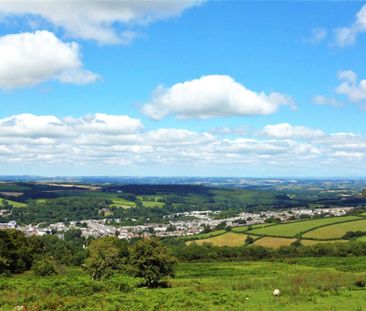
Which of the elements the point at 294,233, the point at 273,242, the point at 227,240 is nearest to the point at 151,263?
the point at 273,242

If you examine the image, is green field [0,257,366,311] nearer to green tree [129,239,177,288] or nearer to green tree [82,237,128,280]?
green tree [129,239,177,288]

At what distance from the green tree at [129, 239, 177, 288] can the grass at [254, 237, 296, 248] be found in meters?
64.7

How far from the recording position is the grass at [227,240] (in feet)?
420

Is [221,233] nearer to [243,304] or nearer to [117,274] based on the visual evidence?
[117,274]

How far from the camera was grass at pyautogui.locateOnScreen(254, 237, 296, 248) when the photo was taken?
119 metres

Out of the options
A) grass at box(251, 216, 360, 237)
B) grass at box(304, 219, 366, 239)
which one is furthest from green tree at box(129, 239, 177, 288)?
grass at box(251, 216, 360, 237)

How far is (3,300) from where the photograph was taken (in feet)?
127

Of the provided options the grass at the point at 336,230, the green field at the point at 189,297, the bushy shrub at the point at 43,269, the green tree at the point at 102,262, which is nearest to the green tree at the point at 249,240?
the grass at the point at 336,230

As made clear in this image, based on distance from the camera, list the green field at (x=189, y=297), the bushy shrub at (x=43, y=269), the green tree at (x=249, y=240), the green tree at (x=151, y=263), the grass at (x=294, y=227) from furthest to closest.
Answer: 1. the grass at (x=294, y=227)
2. the green tree at (x=249, y=240)
3. the bushy shrub at (x=43, y=269)
4. the green tree at (x=151, y=263)
5. the green field at (x=189, y=297)

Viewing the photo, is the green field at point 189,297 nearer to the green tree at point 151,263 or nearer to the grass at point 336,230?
the green tree at point 151,263

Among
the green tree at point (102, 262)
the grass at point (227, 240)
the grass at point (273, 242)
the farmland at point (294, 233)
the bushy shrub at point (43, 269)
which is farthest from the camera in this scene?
the grass at point (227, 240)

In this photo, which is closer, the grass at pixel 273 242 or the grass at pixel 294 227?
the grass at pixel 273 242

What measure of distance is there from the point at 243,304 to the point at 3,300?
870 inches

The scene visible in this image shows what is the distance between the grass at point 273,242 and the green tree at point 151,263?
212 ft
